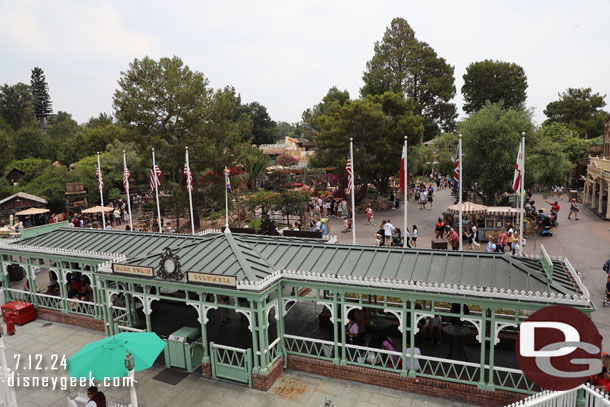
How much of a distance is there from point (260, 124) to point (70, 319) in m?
70.3

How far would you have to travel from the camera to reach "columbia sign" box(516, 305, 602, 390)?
859 cm

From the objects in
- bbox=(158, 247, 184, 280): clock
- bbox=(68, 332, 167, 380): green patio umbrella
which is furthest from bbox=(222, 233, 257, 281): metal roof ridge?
bbox=(68, 332, 167, 380): green patio umbrella

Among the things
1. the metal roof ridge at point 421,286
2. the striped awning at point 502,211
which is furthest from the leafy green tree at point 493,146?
the metal roof ridge at point 421,286

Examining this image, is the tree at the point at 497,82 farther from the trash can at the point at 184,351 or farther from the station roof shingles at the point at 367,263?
the trash can at the point at 184,351

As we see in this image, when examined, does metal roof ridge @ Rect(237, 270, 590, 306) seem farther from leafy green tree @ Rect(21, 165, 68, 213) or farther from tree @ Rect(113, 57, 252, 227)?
leafy green tree @ Rect(21, 165, 68, 213)

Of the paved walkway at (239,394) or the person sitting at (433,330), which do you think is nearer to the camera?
the paved walkway at (239,394)

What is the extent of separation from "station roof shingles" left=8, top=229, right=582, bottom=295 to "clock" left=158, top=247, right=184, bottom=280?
455 millimetres

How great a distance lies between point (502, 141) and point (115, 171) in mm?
38721

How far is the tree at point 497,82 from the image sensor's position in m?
60.9

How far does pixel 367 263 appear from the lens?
497 inches

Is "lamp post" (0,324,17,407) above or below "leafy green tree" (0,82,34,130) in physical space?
below

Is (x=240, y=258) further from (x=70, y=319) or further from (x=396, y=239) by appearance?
(x=396, y=239)

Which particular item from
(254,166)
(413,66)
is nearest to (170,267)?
(254,166)

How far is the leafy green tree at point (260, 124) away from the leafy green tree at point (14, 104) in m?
46.1
